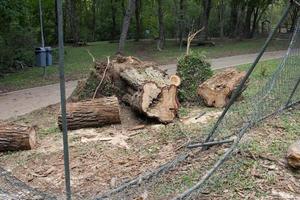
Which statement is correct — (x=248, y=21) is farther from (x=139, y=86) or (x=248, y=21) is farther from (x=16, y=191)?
(x=16, y=191)

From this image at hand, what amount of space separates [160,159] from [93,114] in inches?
73.5

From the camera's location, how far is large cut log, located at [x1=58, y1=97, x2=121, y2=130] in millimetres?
7035

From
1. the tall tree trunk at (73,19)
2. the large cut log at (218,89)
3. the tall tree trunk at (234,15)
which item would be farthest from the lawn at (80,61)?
the tall tree trunk at (234,15)

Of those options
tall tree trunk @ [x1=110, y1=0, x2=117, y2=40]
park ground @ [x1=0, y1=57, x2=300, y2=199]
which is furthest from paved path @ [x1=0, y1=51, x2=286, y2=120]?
tall tree trunk @ [x1=110, y1=0, x2=117, y2=40]

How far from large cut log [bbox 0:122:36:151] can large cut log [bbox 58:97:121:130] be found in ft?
2.46

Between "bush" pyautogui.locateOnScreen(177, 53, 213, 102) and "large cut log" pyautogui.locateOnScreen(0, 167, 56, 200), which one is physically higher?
"bush" pyautogui.locateOnScreen(177, 53, 213, 102)

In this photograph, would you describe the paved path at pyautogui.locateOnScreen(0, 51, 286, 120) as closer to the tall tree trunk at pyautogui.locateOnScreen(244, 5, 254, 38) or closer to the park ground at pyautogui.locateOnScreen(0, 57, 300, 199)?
the park ground at pyautogui.locateOnScreen(0, 57, 300, 199)

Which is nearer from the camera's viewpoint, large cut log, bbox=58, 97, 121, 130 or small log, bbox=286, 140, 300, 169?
small log, bbox=286, 140, 300, 169

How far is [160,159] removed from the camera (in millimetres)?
5578

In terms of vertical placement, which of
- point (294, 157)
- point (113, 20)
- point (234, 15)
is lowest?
point (294, 157)

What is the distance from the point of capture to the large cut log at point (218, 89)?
7.91 metres

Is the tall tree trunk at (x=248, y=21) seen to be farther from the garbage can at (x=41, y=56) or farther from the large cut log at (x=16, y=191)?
the large cut log at (x=16, y=191)

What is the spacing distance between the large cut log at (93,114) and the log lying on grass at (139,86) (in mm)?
425

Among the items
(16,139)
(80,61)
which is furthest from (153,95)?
(80,61)
